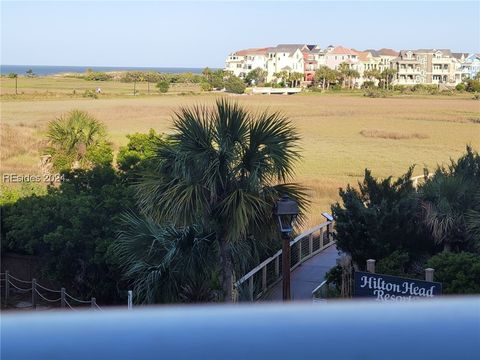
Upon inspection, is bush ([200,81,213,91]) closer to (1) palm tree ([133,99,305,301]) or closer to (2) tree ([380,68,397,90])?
(2) tree ([380,68,397,90])

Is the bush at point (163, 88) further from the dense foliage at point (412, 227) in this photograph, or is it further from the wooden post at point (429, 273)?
the wooden post at point (429, 273)

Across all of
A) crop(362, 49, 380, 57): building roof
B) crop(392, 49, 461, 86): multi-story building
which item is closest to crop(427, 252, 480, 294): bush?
crop(392, 49, 461, 86): multi-story building

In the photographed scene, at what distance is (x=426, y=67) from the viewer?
367 ft

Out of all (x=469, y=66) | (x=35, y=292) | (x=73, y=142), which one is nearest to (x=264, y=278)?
(x=35, y=292)

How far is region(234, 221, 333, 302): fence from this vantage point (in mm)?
10651

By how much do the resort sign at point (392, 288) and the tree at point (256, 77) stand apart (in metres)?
104

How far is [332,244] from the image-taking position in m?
17.4

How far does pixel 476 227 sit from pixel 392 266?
1.63 metres

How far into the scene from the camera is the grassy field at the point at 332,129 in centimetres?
3678

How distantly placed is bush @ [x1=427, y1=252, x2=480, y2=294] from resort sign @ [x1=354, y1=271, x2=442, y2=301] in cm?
149

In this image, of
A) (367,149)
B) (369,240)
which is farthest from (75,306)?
(367,149)

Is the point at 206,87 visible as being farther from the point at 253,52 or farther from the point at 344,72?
the point at 253,52

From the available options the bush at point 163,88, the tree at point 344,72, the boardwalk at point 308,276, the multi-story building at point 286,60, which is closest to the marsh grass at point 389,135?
the boardwalk at point 308,276

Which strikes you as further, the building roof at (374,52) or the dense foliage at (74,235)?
the building roof at (374,52)
